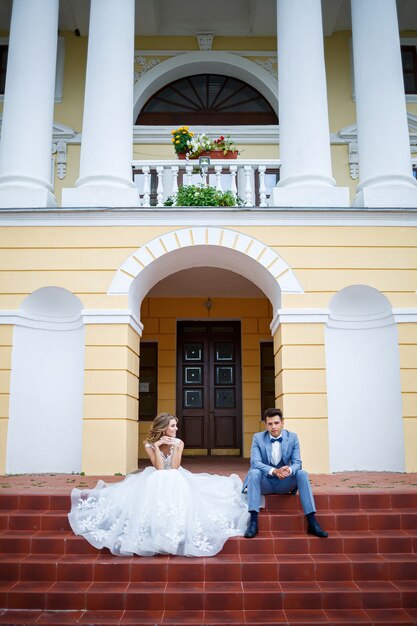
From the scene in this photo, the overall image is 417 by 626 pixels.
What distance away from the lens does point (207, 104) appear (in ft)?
44.0

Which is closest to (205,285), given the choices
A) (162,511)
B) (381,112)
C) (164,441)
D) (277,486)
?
(381,112)

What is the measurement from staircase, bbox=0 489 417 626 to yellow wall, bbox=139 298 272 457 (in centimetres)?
644

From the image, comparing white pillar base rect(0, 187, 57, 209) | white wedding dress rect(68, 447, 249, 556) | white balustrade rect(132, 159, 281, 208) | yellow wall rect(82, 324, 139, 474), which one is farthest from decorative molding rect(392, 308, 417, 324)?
white pillar base rect(0, 187, 57, 209)

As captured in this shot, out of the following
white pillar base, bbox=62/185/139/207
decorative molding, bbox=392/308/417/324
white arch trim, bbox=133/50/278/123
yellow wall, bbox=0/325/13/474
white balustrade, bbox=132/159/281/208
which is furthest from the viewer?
white arch trim, bbox=133/50/278/123

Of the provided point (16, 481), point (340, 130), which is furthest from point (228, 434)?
point (340, 130)

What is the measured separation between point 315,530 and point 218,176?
5889mm

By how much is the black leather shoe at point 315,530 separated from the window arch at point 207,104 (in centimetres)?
987

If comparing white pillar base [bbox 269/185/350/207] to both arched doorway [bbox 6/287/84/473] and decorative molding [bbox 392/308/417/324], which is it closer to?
decorative molding [bbox 392/308/417/324]

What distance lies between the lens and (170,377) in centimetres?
1272

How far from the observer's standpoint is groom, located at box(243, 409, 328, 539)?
5602mm

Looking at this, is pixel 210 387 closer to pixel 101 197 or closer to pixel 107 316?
pixel 107 316

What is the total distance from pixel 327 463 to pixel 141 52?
1013cm

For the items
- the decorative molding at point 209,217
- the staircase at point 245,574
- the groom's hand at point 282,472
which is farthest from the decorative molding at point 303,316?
the groom's hand at point 282,472

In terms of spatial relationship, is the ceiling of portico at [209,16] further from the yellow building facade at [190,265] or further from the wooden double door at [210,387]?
the wooden double door at [210,387]
